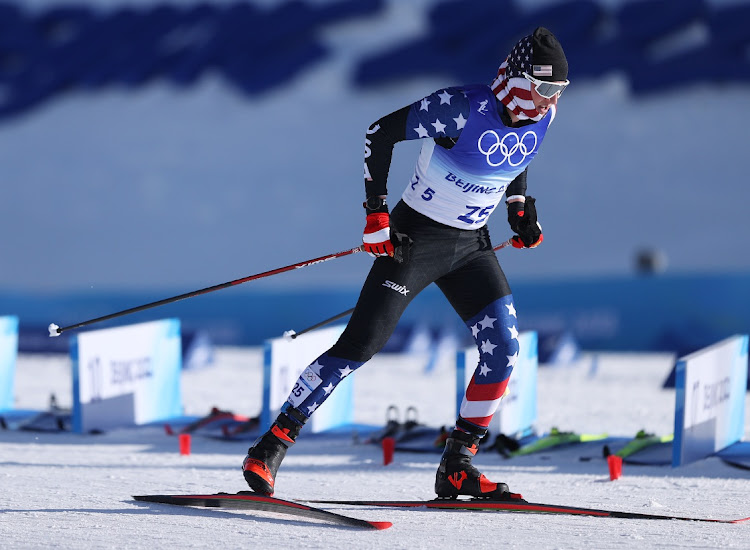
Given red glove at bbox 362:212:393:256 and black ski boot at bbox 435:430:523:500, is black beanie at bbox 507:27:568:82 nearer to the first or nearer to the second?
red glove at bbox 362:212:393:256

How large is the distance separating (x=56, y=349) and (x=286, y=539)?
30.1 ft

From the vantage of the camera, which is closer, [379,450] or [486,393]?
[486,393]

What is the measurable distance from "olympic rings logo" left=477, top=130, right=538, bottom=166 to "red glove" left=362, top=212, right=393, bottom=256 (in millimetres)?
418

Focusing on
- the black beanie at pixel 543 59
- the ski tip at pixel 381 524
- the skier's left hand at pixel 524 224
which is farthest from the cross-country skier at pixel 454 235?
the ski tip at pixel 381 524

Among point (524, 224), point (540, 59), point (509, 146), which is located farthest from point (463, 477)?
point (540, 59)

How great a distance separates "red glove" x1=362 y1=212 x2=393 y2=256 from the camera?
13.0 feet

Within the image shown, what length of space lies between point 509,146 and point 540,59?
1.03 feet

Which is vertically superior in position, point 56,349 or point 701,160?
point 701,160

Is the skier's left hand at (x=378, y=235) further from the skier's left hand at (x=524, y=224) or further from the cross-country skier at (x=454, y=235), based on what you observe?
the skier's left hand at (x=524, y=224)

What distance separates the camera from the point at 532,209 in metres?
4.46

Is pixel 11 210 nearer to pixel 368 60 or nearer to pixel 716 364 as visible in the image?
pixel 368 60

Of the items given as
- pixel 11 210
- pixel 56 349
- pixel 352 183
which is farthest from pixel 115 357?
pixel 11 210

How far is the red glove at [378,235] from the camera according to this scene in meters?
3.95

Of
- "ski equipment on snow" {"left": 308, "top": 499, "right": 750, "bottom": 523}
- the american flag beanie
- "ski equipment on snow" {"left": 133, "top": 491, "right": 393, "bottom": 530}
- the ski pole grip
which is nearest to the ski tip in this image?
"ski equipment on snow" {"left": 133, "top": 491, "right": 393, "bottom": 530}
